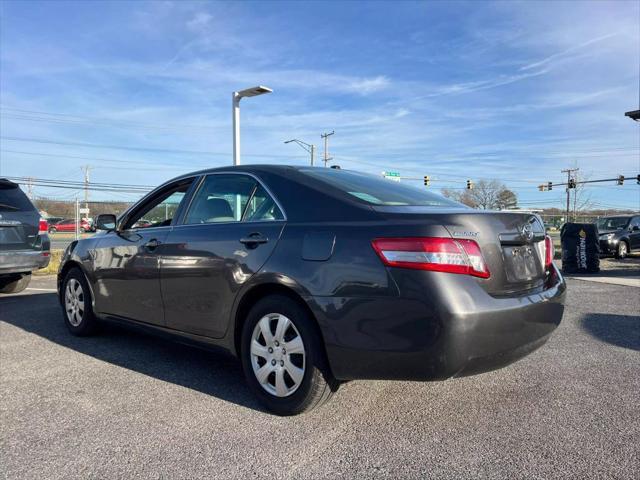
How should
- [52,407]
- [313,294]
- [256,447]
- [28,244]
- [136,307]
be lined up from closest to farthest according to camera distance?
1. [256,447]
2. [313,294]
3. [52,407]
4. [136,307]
5. [28,244]

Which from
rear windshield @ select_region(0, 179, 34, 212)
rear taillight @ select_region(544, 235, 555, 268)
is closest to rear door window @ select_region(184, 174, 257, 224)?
rear taillight @ select_region(544, 235, 555, 268)

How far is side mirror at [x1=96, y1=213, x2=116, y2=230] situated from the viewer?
477 cm

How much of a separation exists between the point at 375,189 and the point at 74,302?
3.43 meters

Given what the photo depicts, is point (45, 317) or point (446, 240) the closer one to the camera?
point (446, 240)

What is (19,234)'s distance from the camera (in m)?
7.02

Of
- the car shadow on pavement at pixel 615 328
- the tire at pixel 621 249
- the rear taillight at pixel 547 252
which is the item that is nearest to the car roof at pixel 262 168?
the rear taillight at pixel 547 252

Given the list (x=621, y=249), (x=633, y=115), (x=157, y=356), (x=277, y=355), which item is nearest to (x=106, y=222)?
(x=157, y=356)

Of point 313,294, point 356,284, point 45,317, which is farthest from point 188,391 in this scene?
point 45,317

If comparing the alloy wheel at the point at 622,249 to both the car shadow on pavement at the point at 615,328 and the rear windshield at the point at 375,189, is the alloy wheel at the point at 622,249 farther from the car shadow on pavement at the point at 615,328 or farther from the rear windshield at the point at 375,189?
the rear windshield at the point at 375,189

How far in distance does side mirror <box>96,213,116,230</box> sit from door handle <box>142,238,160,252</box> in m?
0.75

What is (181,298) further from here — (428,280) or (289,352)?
(428,280)

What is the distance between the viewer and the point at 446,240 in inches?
105

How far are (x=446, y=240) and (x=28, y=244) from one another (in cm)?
649

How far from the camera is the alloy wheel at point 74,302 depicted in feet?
16.8
